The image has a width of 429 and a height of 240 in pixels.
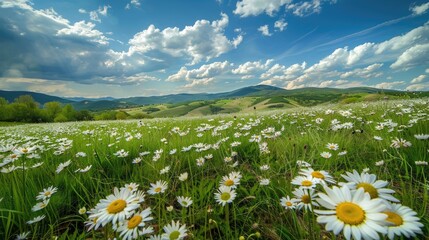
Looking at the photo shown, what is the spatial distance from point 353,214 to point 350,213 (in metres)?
0.01

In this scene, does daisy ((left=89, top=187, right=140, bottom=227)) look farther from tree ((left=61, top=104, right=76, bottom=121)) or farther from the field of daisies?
tree ((left=61, top=104, right=76, bottom=121))

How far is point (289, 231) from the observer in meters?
1.84

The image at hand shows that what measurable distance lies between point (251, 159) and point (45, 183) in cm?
310

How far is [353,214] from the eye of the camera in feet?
3.21

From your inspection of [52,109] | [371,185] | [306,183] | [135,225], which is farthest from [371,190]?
[52,109]

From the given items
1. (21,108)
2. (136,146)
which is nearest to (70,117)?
(21,108)

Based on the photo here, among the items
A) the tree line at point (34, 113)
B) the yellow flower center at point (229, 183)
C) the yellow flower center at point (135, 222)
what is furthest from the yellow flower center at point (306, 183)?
the tree line at point (34, 113)

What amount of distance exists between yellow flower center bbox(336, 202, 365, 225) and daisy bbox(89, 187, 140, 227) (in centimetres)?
102

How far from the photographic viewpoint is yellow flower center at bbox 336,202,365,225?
3.14ft

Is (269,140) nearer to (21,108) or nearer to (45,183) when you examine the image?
(45,183)

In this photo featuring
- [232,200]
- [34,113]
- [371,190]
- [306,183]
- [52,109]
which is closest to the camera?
[371,190]

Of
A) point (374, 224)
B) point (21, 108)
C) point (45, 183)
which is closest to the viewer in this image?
point (374, 224)

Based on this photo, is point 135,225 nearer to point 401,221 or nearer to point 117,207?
point 117,207

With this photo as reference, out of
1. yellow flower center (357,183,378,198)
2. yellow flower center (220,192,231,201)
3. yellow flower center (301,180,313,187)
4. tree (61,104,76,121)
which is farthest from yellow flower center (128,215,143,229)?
tree (61,104,76,121)
